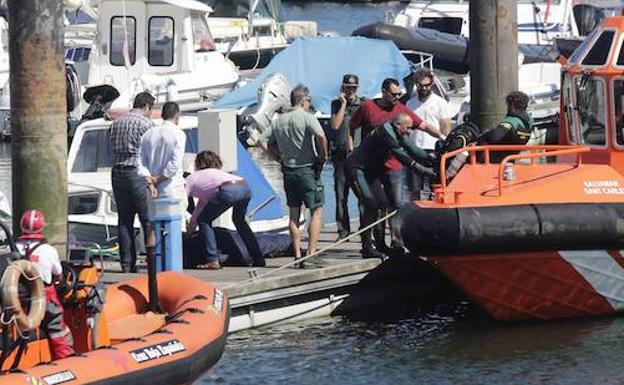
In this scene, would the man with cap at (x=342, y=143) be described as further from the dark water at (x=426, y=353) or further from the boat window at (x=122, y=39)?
the boat window at (x=122, y=39)

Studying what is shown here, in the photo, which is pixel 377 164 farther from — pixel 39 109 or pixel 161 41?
pixel 161 41

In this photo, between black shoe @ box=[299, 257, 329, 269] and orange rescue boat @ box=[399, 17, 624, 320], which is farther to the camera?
black shoe @ box=[299, 257, 329, 269]

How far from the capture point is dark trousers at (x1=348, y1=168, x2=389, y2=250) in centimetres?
1412

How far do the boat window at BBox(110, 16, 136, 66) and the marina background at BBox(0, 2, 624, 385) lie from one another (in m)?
14.7

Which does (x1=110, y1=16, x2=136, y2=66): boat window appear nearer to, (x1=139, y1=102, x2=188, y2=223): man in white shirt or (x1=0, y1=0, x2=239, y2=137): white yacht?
(x1=0, y1=0, x2=239, y2=137): white yacht

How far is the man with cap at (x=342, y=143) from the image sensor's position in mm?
14812

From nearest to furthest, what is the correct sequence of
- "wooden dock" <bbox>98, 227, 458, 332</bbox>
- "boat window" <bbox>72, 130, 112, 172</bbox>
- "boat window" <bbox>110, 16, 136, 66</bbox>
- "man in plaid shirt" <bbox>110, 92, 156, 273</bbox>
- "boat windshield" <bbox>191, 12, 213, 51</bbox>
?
"wooden dock" <bbox>98, 227, 458, 332</bbox> < "man in plaid shirt" <bbox>110, 92, 156, 273</bbox> < "boat window" <bbox>72, 130, 112, 172</bbox> < "boat window" <bbox>110, 16, 136, 66</bbox> < "boat windshield" <bbox>191, 12, 213, 51</bbox>

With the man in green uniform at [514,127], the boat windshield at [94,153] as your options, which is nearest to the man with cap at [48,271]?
the man in green uniform at [514,127]

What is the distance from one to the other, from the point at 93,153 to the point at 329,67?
1280cm

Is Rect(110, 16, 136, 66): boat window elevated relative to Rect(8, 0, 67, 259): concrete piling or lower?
elevated

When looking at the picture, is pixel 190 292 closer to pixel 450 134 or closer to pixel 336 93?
pixel 450 134

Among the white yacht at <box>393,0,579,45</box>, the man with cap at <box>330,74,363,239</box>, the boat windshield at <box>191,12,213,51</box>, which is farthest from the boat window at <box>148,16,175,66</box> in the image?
the man with cap at <box>330,74,363,239</box>

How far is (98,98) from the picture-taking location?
2486 cm

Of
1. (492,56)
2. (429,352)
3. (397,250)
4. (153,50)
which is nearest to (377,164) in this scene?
(397,250)
